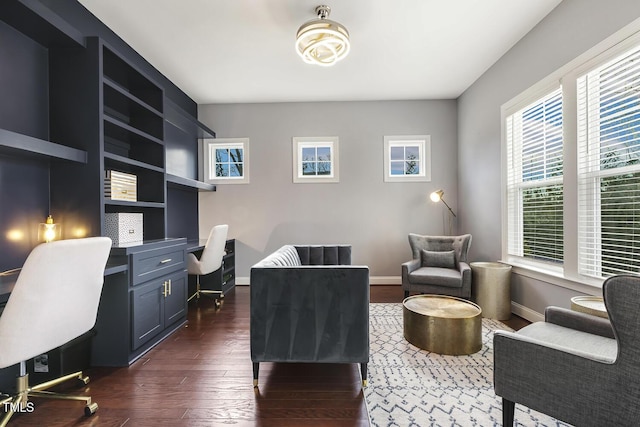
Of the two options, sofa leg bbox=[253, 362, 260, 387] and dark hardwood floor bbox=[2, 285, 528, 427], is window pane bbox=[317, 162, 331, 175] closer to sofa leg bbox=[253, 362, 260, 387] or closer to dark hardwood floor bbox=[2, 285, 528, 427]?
dark hardwood floor bbox=[2, 285, 528, 427]

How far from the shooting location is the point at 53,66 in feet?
7.23

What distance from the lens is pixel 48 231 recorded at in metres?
2.05

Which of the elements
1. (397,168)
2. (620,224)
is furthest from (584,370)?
(397,168)

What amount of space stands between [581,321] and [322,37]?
2.75m

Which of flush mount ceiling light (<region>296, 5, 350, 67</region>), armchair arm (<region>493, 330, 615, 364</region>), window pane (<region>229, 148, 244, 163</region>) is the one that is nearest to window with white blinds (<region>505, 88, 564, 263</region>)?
armchair arm (<region>493, 330, 615, 364</region>)

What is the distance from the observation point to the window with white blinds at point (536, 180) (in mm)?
2668

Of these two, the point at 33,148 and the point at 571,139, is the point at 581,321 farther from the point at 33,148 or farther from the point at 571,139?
the point at 33,148

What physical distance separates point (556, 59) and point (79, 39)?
3932 millimetres

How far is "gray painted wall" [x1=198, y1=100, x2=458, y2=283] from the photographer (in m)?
4.55

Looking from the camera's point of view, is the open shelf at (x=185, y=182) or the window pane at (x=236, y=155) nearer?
the open shelf at (x=185, y=182)

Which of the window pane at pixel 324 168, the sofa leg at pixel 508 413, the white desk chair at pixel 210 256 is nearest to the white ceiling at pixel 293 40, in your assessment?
the window pane at pixel 324 168

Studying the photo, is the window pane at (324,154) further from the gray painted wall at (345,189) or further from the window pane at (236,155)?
the window pane at (236,155)

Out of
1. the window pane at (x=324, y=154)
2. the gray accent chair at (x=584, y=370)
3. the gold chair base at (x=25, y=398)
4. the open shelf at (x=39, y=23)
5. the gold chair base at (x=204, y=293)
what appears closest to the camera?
the gray accent chair at (x=584, y=370)

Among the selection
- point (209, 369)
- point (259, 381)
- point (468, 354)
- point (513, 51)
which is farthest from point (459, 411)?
point (513, 51)
